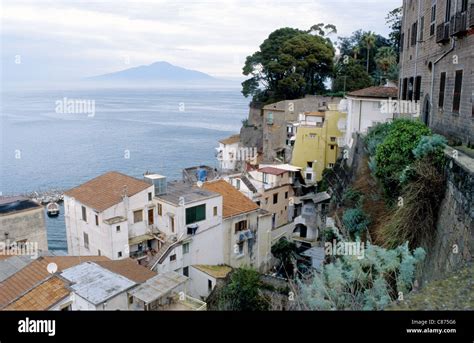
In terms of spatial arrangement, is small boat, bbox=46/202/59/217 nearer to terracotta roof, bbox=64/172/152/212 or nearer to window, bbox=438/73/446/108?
terracotta roof, bbox=64/172/152/212

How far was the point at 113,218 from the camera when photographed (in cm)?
1602

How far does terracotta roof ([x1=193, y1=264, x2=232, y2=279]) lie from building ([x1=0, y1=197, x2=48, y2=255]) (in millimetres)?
6521

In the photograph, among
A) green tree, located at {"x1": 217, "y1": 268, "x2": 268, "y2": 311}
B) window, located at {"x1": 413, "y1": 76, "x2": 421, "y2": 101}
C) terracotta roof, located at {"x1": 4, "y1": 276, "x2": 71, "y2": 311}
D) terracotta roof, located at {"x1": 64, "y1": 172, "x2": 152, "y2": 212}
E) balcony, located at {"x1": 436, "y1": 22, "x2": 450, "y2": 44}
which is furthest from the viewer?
terracotta roof, located at {"x1": 64, "y1": 172, "x2": 152, "y2": 212}

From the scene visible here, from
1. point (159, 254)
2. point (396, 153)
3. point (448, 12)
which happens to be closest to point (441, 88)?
point (448, 12)

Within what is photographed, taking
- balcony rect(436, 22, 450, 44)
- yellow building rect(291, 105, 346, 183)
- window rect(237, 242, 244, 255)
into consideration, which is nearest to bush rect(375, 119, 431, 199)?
balcony rect(436, 22, 450, 44)

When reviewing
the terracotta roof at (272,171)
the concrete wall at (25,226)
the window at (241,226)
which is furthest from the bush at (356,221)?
the terracotta roof at (272,171)

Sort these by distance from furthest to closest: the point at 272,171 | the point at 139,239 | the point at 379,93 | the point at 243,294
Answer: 1. the point at 272,171
2. the point at 379,93
3. the point at 139,239
4. the point at 243,294

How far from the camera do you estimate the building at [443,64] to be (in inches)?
340

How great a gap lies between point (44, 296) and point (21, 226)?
6938 millimetres

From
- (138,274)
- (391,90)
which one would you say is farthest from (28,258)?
(391,90)

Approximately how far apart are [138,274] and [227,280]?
302 centimetres

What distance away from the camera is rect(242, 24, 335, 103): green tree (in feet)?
112

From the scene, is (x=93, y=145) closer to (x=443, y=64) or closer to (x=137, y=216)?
(x=137, y=216)

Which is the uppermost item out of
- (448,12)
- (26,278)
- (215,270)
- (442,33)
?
(448,12)
